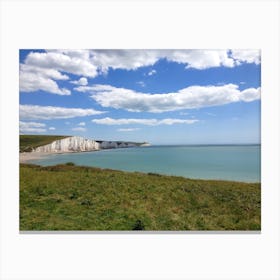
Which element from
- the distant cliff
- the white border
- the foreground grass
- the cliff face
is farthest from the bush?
the cliff face

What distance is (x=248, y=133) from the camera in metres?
4.05

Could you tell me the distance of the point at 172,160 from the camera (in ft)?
14.2

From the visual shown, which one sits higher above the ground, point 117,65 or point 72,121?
point 117,65

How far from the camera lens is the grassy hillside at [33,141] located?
4.08 meters

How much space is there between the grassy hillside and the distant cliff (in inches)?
2.2

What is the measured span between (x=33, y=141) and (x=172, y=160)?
2.32 m

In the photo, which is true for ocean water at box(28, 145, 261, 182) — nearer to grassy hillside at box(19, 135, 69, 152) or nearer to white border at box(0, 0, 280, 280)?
grassy hillside at box(19, 135, 69, 152)

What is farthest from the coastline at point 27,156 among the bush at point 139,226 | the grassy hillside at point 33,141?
the bush at point 139,226
